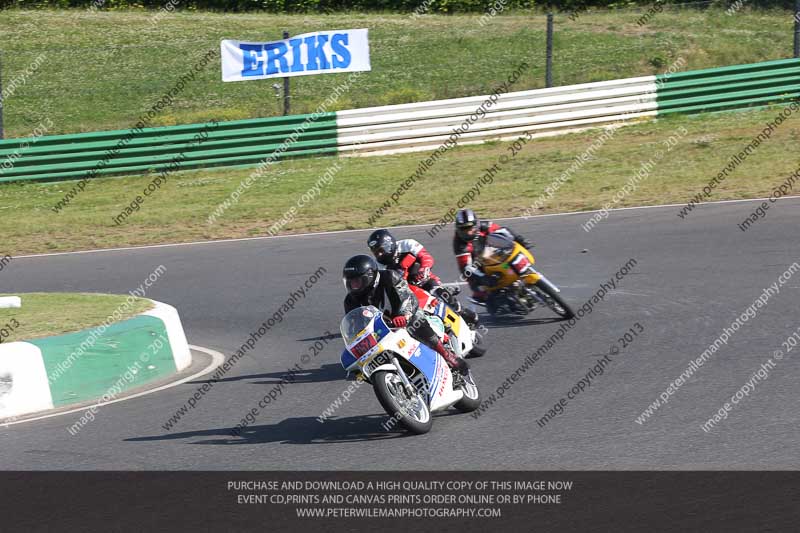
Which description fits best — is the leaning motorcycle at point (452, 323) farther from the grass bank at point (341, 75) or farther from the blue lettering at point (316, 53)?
the grass bank at point (341, 75)

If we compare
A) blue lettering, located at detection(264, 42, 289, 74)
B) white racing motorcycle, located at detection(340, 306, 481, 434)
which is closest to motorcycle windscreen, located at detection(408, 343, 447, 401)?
white racing motorcycle, located at detection(340, 306, 481, 434)

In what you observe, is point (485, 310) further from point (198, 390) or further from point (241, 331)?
point (198, 390)

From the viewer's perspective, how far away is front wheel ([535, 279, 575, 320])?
39.5 feet

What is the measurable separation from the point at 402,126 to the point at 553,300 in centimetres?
1433

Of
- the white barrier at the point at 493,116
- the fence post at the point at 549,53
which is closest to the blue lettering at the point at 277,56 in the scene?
the white barrier at the point at 493,116

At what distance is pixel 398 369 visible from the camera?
8008mm

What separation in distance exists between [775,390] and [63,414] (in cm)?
586

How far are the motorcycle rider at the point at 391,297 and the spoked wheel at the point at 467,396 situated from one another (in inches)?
4.2

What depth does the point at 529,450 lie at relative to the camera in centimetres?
735

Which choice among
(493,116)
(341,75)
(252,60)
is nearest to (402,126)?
(493,116)

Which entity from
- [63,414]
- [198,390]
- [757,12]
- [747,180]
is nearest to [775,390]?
[198,390]

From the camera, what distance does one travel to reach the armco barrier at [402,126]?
24844 mm

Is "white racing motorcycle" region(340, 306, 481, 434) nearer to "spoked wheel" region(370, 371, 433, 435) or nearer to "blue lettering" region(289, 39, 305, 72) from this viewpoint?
"spoked wheel" region(370, 371, 433, 435)

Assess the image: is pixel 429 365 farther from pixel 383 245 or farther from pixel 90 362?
pixel 90 362
